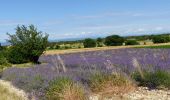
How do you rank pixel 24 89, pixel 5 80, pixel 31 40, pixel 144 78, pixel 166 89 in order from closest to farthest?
pixel 166 89 → pixel 144 78 → pixel 24 89 → pixel 5 80 → pixel 31 40

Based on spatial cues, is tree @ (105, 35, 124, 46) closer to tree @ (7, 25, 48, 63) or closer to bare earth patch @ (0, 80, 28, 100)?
tree @ (7, 25, 48, 63)

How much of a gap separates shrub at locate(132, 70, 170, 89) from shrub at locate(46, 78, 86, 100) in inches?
110

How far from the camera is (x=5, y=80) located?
74.9ft

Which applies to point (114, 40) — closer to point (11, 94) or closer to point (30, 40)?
point (30, 40)

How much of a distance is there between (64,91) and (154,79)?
140 inches

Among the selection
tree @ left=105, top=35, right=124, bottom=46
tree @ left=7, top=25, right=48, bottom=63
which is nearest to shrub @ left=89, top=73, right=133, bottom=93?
tree @ left=7, top=25, right=48, bottom=63

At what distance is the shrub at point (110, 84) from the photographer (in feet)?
44.8

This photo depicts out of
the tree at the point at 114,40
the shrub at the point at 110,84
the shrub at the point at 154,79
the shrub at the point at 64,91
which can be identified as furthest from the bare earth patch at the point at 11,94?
the tree at the point at 114,40

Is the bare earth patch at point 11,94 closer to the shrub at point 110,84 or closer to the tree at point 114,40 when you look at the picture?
the shrub at point 110,84

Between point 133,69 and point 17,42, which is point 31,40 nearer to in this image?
point 17,42

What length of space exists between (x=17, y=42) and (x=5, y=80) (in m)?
11.3

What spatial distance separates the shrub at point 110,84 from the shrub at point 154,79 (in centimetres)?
86

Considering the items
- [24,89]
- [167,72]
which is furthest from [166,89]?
[24,89]

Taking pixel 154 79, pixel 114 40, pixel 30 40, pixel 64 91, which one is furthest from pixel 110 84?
pixel 114 40
